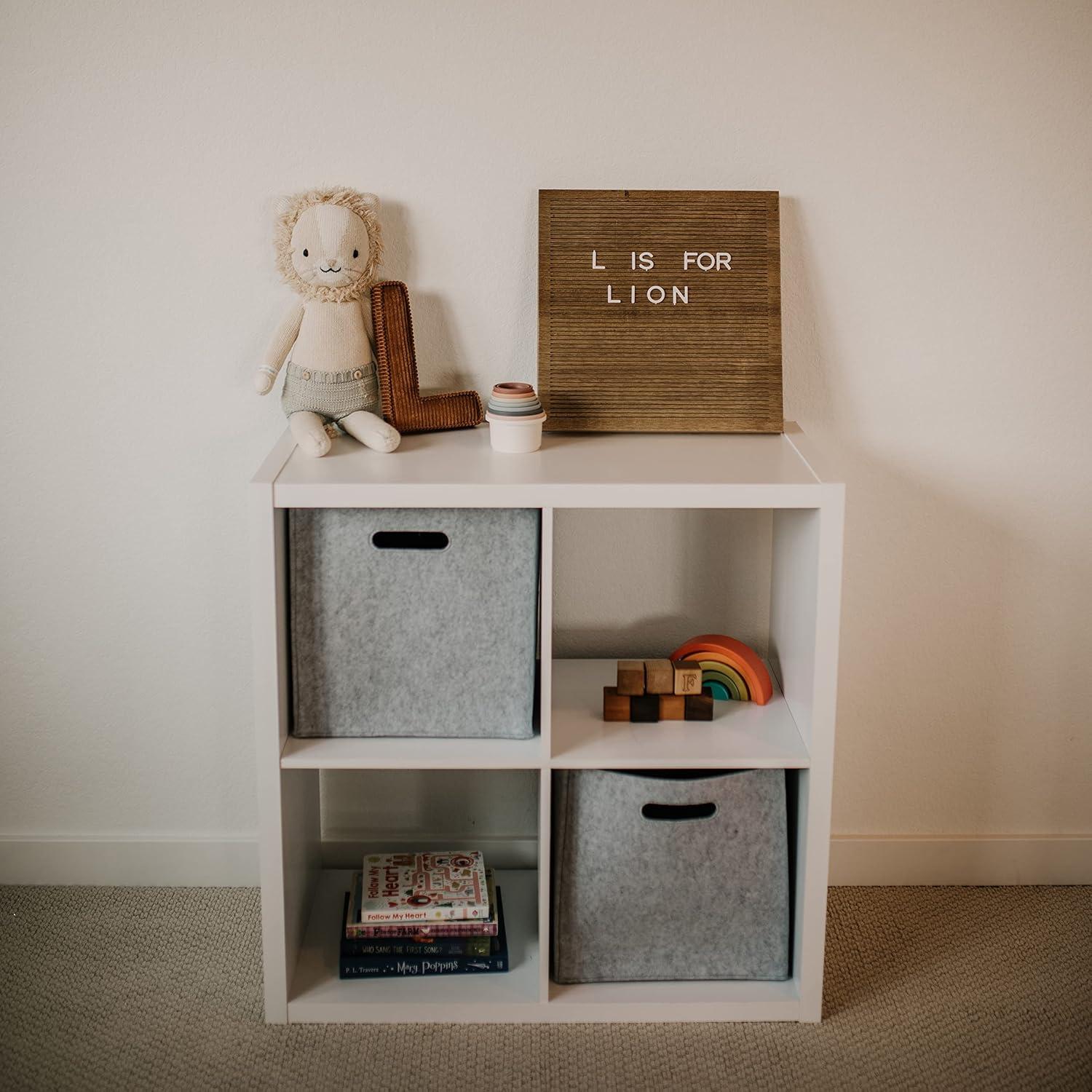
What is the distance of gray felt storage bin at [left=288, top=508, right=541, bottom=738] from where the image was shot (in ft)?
5.22

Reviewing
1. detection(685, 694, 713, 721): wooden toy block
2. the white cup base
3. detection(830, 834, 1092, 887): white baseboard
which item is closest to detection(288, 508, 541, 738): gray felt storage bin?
the white cup base

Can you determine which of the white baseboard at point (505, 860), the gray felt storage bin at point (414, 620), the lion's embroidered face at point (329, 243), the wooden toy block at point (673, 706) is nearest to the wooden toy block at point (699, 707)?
the wooden toy block at point (673, 706)

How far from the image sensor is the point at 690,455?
66.0 inches

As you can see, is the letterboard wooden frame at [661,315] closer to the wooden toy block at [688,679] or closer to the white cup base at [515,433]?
the white cup base at [515,433]

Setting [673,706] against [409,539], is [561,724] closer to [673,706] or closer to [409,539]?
[673,706]

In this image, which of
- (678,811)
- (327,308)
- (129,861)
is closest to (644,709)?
(678,811)

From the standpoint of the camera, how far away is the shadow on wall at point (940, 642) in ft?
6.21

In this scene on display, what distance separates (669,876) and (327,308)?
91 cm

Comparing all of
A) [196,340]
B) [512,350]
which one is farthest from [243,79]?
[512,350]

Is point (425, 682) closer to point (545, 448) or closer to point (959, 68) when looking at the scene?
point (545, 448)

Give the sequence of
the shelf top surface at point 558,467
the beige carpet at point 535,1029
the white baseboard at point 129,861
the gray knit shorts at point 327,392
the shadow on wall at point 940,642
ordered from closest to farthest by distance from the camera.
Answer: the shelf top surface at point 558,467, the beige carpet at point 535,1029, the gray knit shorts at point 327,392, the shadow on wall at point 940,642, the white baseboard at point 129,861

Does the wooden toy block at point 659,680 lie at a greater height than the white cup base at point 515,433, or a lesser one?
lesser

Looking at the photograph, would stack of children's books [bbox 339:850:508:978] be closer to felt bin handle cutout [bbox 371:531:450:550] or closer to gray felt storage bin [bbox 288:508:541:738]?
gray felt storage bin [bbox 288:508:541:738]

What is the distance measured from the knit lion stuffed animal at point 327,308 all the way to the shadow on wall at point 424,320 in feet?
0.08
